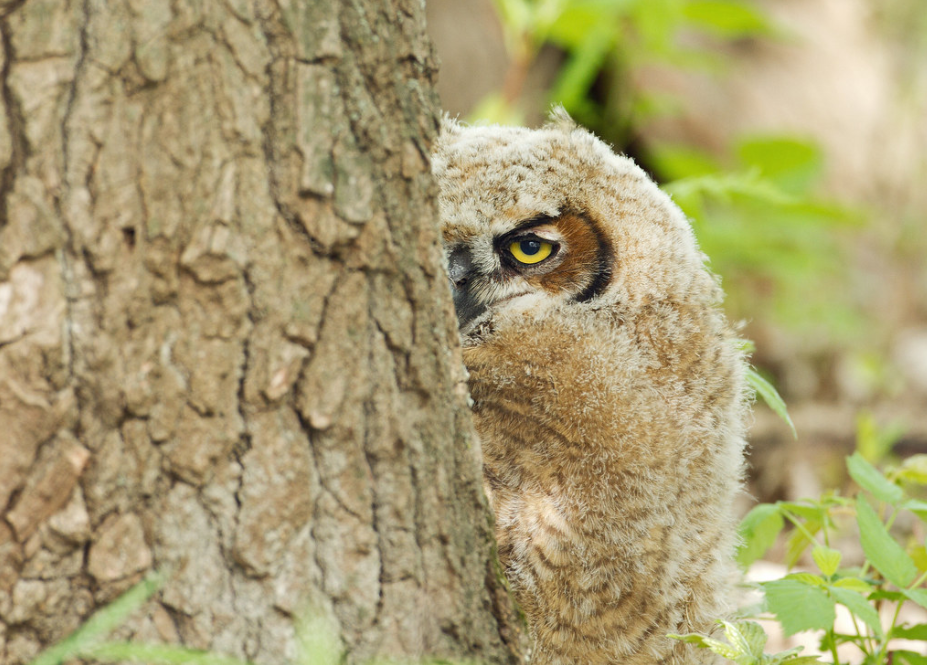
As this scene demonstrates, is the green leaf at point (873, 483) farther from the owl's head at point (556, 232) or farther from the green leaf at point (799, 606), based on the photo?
the owl's head at point (556, 232)

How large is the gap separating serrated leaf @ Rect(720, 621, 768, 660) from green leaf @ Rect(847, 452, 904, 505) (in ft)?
1.29

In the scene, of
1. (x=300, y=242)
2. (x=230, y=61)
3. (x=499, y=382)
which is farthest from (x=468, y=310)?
(x=230, y=61)

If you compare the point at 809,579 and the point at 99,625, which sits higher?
the point at 809,579

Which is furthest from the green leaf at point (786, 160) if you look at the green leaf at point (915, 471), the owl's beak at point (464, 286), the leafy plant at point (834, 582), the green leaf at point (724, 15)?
the owl's beak at point (464, 286)

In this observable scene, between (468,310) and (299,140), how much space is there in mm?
828

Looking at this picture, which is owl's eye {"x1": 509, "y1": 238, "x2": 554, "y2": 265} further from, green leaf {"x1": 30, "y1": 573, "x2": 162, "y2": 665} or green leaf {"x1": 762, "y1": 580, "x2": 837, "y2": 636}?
green leaf {"x1": 30, "y1": 573, "x2": 162, "y2": 665}

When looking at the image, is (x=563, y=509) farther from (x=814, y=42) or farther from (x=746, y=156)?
(x=814, y=42)

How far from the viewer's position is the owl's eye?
1.84m

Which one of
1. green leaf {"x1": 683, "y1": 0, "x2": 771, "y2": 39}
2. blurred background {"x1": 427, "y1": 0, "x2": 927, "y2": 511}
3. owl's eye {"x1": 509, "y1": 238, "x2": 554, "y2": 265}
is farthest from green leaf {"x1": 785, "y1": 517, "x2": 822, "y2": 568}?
green leaf {"x1": 683, "y1": 0, "x2": 771, "y2": 39}

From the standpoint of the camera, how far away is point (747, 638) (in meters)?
1.51

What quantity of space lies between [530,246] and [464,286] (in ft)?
0.59

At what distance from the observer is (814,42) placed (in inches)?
248

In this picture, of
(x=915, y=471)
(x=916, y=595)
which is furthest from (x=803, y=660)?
(x=915, y=471)

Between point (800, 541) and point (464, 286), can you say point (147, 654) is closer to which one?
point (464, 286)
